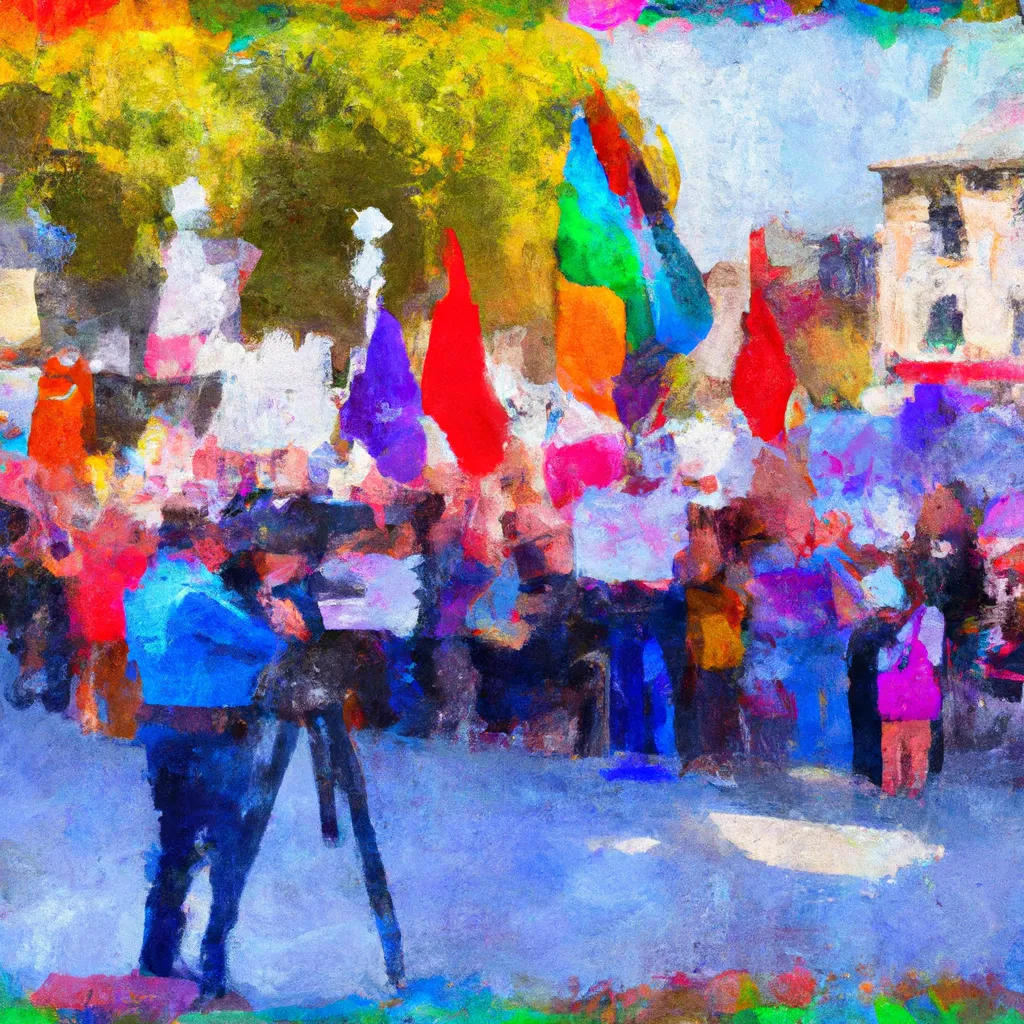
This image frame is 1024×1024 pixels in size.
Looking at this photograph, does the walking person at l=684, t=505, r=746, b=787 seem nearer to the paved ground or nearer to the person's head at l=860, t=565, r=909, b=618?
the paved ground

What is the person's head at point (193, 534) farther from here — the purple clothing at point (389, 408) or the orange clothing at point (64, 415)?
the purple clothing at point (389, 408)

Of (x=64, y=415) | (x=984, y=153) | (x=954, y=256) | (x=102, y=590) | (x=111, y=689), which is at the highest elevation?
(x=984, y=153)

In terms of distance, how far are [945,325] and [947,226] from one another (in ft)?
0.79

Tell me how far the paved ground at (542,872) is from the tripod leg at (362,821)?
28mm

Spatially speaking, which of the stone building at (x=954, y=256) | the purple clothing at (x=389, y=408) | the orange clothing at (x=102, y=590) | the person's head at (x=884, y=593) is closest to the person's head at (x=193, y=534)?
the orange clothing at (x=102, y=590)

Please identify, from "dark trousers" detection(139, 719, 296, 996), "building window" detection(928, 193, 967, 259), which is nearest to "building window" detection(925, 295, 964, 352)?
"building window" detection(928, 193, 967, 259)

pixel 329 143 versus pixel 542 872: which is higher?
pixel 329 143

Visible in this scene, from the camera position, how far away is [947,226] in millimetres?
2457

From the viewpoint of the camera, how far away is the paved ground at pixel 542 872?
2.49 m

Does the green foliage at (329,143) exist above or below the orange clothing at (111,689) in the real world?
above

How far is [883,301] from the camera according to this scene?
2.46 metres

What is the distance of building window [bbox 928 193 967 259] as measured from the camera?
2.46 meters

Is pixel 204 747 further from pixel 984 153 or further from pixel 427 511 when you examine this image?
pixel 984 153

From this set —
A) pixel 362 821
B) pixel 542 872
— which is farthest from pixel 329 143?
pixel 542 872
